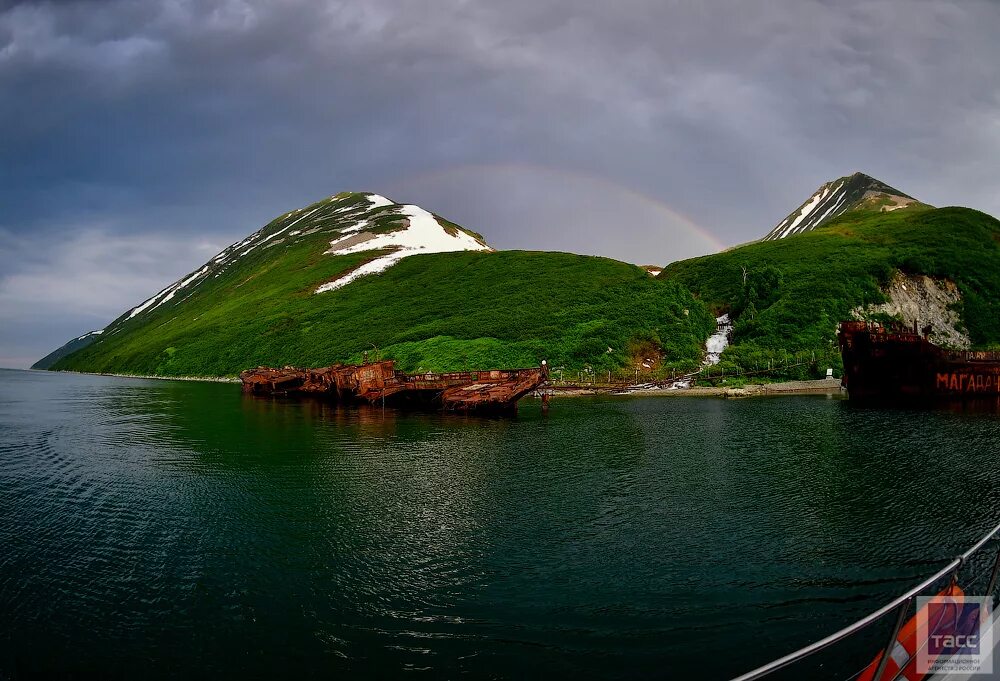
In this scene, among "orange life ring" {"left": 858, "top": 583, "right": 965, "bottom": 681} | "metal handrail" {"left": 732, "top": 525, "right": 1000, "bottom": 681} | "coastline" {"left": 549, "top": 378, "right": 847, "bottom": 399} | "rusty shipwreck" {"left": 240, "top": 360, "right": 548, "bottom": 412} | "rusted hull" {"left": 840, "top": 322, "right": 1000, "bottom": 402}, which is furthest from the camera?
"coastline" {"left": 549, "top": 378, "right": 847, "bottom": 399}

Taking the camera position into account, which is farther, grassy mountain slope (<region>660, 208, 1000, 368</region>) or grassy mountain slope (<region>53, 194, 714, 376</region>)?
grassy mountain slope (<region>53, 194, 714, 376</region>)

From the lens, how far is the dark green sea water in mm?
11172

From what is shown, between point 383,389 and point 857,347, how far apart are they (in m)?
48.8

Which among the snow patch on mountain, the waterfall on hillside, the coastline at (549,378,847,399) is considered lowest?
the coastline at (549,378,847,399)

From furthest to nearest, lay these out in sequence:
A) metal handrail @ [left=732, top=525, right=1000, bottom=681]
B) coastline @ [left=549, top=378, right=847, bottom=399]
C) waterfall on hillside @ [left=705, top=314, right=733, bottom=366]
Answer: waterfall on hillside @ [left=705, top=314, right=733, bottom=366] → coastline @ [left=549, top=378, right=847, bottom=399] → metal handrail @ [left=732, top=525, right=1000, bottom=681]

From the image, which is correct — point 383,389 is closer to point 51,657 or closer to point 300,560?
point 300,560

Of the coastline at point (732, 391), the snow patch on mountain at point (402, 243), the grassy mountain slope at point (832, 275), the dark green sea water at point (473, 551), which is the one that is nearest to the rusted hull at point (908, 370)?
the coastline at point (732, 391)

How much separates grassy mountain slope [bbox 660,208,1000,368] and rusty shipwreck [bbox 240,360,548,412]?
120 ft

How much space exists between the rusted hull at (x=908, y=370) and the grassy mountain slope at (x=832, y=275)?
1509 centimetres

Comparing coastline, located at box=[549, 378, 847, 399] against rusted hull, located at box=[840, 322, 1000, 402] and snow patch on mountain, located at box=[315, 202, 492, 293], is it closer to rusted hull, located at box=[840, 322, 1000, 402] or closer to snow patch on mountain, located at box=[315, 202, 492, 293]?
rusted hull, located at box=[840, 322, 1000, 402]

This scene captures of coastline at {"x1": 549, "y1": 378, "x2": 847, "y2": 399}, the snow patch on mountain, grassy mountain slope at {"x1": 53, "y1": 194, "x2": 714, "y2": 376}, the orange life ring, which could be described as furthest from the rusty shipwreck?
the snow patch on mountain

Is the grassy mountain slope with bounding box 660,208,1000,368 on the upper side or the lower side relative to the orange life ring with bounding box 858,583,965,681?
upper

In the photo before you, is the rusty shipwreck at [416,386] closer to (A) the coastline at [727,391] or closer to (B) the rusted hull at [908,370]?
(A) the coastline at [727,391]

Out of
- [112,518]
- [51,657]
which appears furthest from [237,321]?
[51,657]
